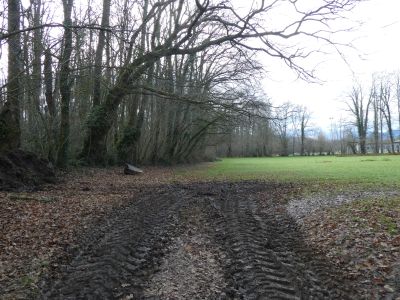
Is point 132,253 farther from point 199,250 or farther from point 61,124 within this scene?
point 61,124

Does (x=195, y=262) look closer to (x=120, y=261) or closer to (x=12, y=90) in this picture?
(x=120, y=261)

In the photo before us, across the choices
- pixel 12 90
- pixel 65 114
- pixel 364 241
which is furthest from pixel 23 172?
pixel 364 241

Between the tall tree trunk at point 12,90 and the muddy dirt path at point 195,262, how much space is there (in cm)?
502

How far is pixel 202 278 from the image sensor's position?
20.1ft

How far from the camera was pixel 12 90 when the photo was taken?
11.5 metres

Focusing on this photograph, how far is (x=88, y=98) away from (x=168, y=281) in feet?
62.1

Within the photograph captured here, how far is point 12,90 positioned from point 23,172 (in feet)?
14.2

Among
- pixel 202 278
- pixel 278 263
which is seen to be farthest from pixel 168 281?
pixel 278 263

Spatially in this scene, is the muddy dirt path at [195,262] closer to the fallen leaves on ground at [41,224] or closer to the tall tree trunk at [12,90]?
the fallen leaves on ground at [41,224]

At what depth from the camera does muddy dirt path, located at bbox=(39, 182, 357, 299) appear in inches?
219

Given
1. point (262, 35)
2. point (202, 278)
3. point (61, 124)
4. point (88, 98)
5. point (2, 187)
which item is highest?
point (262, 35)

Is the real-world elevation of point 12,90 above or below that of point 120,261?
above

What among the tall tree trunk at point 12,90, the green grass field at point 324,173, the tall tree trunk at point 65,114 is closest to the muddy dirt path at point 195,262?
the tall tree trunk at point 12,90

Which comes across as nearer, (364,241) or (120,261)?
(120,261)
